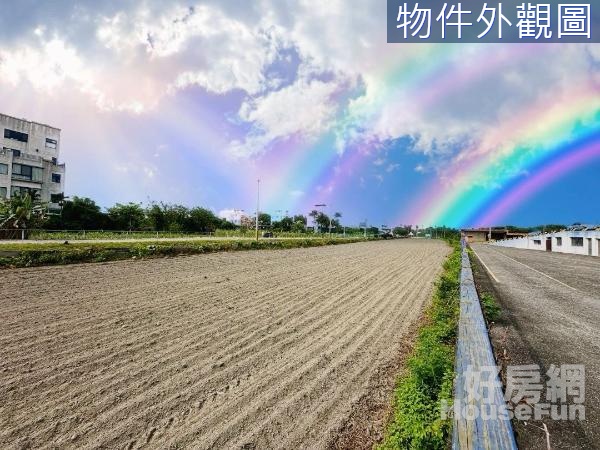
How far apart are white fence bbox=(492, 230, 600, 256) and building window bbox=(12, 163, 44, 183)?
225 ft

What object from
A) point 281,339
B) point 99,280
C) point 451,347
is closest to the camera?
point 451,347

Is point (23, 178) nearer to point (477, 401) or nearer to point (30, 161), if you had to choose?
point (30, 161)

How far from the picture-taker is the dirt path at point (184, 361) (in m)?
3.71

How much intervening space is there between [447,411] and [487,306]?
6.13 metres

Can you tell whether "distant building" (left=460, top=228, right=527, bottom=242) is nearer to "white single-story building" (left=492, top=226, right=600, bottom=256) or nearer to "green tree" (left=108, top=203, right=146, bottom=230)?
"white single-story building" (left=492, top=226, right=600, bottom=256)

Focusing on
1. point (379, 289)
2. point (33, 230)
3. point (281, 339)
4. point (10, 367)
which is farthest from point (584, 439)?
point (33, 230)

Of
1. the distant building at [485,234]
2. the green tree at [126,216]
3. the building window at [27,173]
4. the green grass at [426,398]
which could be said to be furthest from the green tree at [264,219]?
the green grass at [426,398]

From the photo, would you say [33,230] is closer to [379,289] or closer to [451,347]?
[379,289]

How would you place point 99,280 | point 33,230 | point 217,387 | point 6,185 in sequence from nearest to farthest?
point 217,387 < point 99,280 < point 33,230 < point 6,185

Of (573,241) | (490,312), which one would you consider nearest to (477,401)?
(490,312)

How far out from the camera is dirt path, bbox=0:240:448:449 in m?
3.71

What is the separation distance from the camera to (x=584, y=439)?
113 inches

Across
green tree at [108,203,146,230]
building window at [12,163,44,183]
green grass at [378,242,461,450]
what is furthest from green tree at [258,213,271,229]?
green grass at [378,242,461,450]

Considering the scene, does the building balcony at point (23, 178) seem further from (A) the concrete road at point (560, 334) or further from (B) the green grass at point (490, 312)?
(B) the green grass at point (490, 312)
